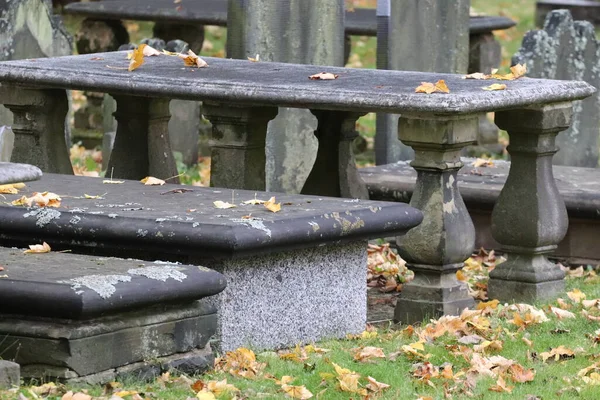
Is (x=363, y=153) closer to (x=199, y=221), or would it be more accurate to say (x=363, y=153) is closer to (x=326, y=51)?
(x=326, y=51)

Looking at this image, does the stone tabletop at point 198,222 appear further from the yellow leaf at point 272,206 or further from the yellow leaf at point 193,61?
the yellow leaf at point 193,61

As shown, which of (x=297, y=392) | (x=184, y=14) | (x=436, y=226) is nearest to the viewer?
(x=297, y=392)

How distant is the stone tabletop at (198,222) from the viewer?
6254 millimetres

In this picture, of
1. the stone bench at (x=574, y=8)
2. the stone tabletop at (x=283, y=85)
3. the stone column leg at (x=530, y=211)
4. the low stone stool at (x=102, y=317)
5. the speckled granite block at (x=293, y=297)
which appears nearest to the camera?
the low stone stool at (x=102, y=317)

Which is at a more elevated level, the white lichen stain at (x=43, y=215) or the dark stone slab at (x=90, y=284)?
the white lichen stain at (x=43, y=215)

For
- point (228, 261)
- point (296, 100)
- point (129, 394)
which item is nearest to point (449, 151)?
point (296, 100)

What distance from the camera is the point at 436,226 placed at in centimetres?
737

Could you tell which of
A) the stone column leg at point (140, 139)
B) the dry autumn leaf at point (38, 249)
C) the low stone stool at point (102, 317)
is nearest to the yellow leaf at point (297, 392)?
the low stone stool at point (102, 317)

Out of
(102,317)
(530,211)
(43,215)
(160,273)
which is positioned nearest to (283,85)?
(530,211)

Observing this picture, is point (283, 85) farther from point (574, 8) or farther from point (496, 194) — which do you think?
point (574, 8)

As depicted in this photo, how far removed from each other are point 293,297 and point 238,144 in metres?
1.68

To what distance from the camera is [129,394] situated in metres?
5.55

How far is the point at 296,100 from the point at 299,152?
9.91 ft

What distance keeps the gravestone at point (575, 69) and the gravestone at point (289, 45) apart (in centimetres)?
184
